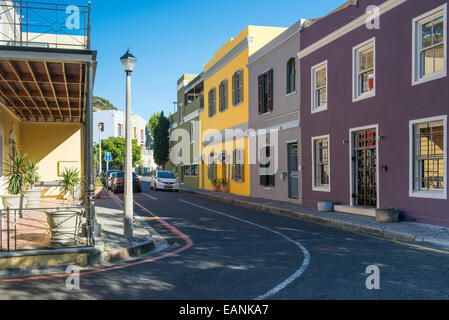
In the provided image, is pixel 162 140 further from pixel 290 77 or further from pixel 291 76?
pixel 291 76

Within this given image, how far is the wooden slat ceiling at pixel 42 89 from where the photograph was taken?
9703 mm

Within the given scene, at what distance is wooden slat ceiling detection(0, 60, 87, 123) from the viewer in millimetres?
9703

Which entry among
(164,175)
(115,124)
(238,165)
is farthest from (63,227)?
(115,124)

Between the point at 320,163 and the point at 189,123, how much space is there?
25.3m

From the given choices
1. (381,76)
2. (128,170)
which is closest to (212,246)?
(128,170)

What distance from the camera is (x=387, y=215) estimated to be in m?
12.0

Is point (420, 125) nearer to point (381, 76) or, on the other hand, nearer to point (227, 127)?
point (381, 76)

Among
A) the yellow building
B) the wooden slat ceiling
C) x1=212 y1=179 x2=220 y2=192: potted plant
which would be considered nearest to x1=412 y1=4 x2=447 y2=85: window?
the wooden slat ceiling

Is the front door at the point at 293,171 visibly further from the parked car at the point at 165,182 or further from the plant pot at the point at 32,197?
the parked car at the point at 165,182

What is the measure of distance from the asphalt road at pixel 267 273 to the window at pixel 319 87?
7903 mm

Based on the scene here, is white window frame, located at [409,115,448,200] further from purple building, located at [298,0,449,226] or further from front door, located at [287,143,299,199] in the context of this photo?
front door, located at [287,143,299,199]

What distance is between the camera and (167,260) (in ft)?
25.2

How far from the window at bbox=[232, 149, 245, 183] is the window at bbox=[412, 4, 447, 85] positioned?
1453 centimetres
